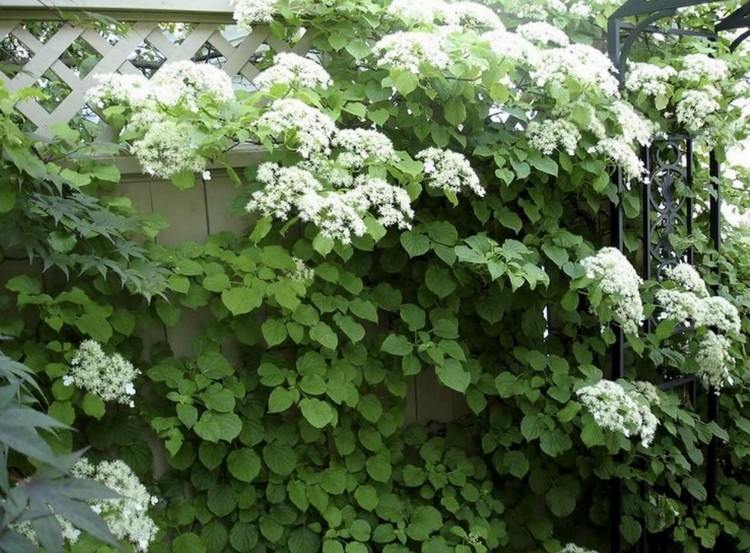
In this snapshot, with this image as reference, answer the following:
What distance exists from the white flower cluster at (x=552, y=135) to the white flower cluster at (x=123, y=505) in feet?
4.39

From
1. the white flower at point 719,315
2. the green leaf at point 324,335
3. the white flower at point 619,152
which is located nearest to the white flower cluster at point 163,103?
the green leaf at point 324,335

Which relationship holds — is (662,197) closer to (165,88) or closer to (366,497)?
(366,497)

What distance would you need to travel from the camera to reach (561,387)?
2203 mm

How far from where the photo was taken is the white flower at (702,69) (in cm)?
235

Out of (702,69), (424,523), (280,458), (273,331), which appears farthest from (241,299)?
(702,69)

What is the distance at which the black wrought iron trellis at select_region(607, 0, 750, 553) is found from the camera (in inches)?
89.9

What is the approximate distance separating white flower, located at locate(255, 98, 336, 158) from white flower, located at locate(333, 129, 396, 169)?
76 mm

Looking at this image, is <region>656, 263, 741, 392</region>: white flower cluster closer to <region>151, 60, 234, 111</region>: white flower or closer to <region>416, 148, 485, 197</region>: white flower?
<region>416, 148, 485, 197</region>: white flower

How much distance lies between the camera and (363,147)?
74.4 inches

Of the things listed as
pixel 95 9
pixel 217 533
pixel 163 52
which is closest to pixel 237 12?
pixel 163 52

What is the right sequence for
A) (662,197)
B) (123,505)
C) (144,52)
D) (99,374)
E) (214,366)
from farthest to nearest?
(662,197) < (144,52) < (214,366) < (99,374) < (123,505)

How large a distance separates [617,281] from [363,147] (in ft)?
2.56

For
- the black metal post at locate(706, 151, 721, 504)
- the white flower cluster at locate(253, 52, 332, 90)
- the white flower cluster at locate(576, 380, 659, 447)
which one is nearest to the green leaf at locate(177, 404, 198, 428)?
the white flower cluster at locate(253, 52, 332, 90)

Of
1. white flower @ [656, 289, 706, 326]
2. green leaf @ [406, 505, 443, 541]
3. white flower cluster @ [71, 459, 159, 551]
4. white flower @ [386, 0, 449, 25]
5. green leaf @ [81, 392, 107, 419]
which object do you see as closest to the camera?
white flower cluster @ [71, 459, 159, 551]
